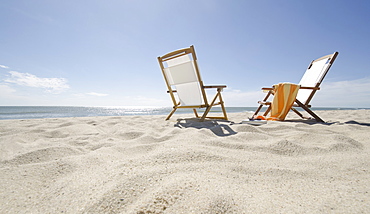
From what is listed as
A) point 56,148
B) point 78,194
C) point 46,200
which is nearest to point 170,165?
point 78,194

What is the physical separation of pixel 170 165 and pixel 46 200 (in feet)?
2.01

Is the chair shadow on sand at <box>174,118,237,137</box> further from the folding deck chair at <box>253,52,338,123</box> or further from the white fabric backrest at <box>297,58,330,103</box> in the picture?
the white fabric backrest at <box>297,58,330,103</box>

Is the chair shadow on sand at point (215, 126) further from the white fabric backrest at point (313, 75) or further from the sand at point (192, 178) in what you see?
the white fabric backrest at point (313, 75)

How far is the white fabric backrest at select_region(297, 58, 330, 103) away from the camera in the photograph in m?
3.42

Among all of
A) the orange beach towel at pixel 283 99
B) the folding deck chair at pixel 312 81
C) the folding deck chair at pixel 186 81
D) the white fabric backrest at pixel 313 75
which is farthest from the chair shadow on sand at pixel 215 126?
the white fabric backrest at pixel 313 75

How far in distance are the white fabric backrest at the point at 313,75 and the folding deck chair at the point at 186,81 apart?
72.6 inches

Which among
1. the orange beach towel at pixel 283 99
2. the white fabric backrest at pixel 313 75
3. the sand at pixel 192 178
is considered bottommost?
the sand at pixel 192 178

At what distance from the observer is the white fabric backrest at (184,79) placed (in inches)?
129

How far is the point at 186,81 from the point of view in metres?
3.42

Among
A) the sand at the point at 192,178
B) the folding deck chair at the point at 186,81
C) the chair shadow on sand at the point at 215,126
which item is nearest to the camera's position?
the sand at the point at 192,178

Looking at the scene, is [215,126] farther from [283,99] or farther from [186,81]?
[283,99]

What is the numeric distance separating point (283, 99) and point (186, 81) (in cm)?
193

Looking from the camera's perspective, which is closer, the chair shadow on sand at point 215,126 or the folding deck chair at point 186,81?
the chair shadow on sand at point 215,126

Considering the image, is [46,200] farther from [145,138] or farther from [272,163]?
[272,163]
